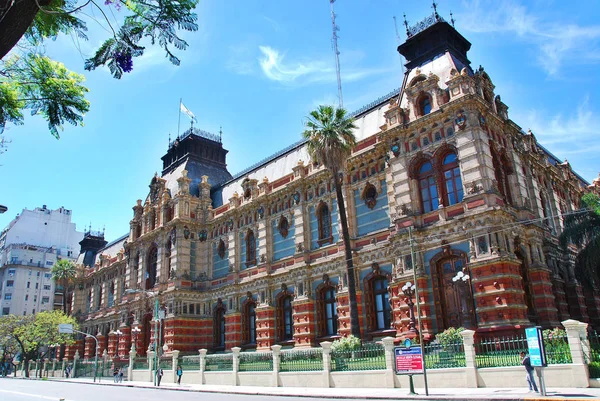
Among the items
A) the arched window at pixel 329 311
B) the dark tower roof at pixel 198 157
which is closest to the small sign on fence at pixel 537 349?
the arched window at pixel 329 311

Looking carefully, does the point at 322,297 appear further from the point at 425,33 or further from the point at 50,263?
the point at 50,263

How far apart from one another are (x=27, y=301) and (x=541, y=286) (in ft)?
304

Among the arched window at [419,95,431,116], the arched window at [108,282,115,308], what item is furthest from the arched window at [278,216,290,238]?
the arched window at [108,282,115,308]

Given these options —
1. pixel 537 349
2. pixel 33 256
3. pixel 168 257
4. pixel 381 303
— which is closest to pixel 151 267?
pixel 168 257

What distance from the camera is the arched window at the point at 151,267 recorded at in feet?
A: 159

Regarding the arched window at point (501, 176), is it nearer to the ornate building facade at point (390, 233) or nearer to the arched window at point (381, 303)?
the ornate building facade at point (390, 233)

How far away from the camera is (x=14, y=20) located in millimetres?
6309

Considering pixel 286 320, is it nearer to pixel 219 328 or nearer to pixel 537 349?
pixel 219 328

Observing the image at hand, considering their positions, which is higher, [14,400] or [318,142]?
[318,142]

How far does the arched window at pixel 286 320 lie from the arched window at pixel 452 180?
14.8 m

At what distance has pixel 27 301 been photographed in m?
91.9

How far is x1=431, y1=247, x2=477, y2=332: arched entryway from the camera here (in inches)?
1001

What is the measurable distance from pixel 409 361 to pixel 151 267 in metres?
35.5

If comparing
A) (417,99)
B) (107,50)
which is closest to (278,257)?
(417,99)
